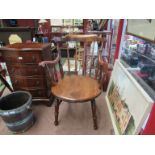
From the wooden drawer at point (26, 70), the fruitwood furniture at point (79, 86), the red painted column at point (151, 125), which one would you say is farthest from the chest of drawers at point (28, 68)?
the red painted column at point (151, 125)

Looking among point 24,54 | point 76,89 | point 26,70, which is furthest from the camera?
point 26,70

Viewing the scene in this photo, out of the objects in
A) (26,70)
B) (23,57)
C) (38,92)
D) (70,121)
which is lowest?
(70,121)

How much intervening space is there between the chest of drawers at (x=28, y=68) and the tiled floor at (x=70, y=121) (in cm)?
25

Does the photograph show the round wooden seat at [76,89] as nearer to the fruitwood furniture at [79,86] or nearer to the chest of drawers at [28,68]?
the fruitwood furniture at [79,86]

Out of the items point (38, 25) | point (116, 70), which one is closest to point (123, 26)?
point (116, 70)

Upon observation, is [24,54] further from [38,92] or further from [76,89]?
[76,89]

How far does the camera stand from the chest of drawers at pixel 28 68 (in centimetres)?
151

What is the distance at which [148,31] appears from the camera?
1.11 meters

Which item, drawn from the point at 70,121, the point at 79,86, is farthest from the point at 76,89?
the point at 70,121

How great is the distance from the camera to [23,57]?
154 cm

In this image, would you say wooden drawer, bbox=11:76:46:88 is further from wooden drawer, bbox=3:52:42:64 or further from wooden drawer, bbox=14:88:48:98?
wooden drawer, bbox=3:52:42:64

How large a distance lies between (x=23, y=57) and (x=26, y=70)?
0.56 ft

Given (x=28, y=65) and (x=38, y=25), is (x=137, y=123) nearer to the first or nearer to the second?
(x=28, y=65)
